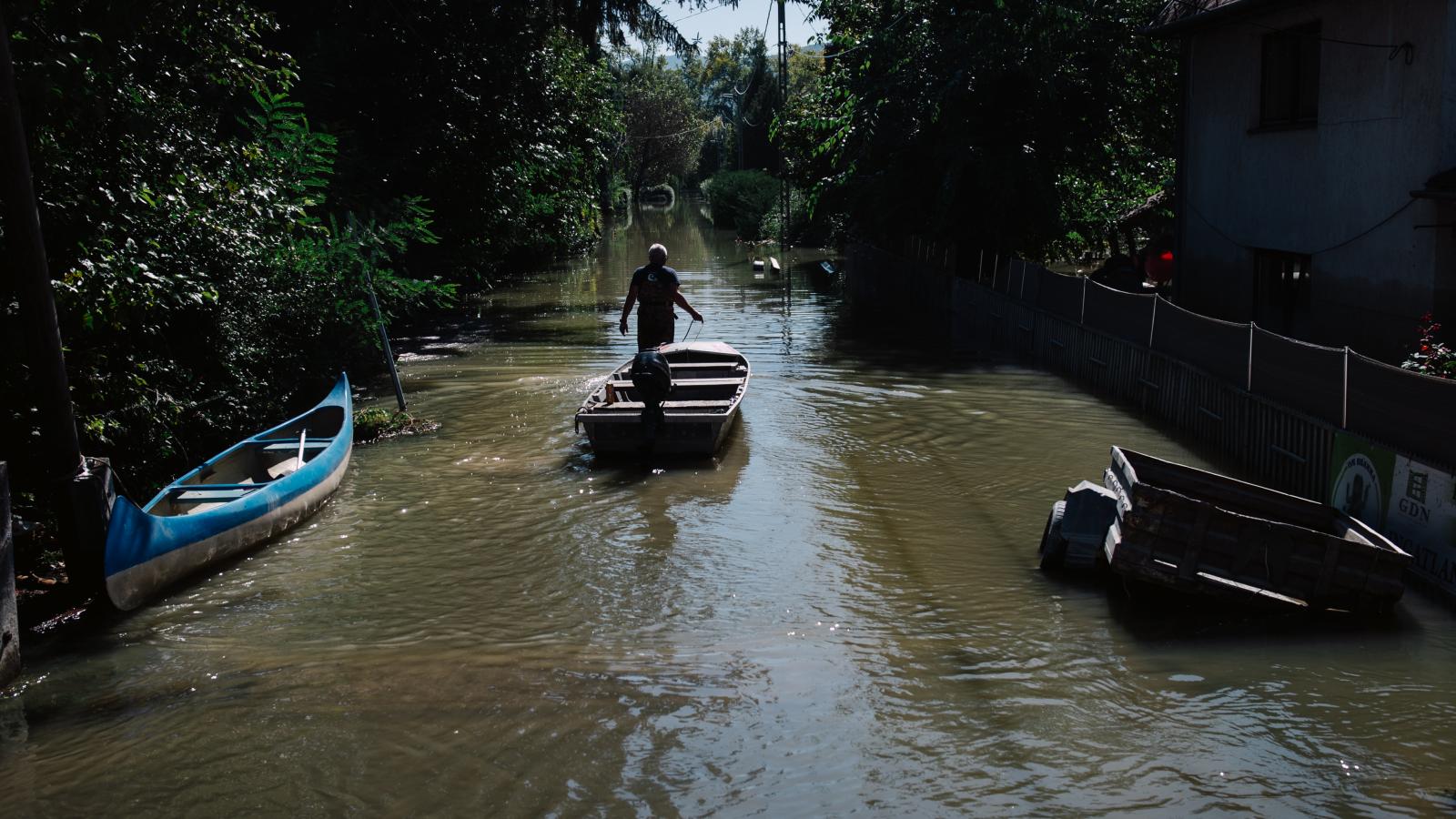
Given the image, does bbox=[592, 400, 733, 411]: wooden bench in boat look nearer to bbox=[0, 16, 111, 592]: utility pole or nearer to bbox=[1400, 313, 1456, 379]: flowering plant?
bbox=[0, 16, 111, 592]: utility pole

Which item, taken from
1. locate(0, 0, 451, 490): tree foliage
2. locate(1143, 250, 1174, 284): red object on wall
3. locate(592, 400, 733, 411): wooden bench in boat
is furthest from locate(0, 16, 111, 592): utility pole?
locate(1143, 250, 1174, 284): red object on wall

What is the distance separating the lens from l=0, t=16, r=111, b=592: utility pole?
28.6 ft

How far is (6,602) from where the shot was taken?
27.0ft

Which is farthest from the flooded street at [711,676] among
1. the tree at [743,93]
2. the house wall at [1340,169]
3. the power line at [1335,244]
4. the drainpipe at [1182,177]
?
the tree at [743,93]

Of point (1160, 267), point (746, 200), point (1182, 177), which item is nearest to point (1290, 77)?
point (1182, 177)

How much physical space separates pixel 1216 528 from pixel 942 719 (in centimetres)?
285

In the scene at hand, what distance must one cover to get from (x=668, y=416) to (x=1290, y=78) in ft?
36.1

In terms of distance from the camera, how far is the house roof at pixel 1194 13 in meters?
17.6

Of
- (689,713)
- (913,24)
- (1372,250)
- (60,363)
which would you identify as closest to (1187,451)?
(1372,250)

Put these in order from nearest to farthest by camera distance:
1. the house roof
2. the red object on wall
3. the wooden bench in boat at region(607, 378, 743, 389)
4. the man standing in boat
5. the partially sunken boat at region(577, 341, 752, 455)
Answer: the partially sunken boat at region(577, 341, 752, 455) → the wooden bench in boat at region(607, 378, 743, 389) → the man standing in boat → the house roof → the red object on wall

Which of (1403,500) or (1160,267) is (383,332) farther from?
(1160,267)

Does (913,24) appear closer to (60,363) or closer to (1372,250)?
(1372,250)

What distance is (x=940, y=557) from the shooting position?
10539 millimetres

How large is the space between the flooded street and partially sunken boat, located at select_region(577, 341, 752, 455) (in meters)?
0.49
